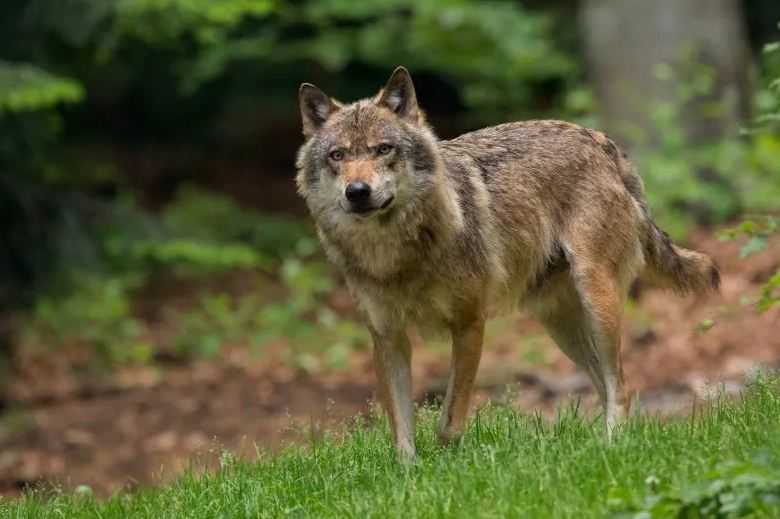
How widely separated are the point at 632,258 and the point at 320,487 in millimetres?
2569

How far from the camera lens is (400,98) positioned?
7.37 meters

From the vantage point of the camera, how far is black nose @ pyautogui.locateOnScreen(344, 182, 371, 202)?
6.82m

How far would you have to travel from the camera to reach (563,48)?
757 inches

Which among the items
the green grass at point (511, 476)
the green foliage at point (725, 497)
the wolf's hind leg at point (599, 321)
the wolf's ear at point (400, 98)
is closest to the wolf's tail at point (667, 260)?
the wolf's hind leg at point (599, 321)

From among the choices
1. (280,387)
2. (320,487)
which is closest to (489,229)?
(320,487)

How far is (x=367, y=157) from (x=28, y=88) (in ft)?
14.9

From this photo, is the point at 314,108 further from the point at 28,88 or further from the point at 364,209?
the point at 28,88

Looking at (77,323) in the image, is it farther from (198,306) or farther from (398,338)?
(398,338)

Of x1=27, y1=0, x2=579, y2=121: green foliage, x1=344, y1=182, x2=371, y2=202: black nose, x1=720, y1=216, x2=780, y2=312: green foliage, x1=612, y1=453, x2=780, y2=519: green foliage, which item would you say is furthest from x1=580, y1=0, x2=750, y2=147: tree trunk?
x1=612, y1=453, x2=780, y2=519: green foliage

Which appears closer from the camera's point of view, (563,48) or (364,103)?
(364,103)

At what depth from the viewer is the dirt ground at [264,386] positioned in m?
12.4

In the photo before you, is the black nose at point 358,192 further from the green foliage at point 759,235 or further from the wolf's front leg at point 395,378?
the green foliage at point 759,235

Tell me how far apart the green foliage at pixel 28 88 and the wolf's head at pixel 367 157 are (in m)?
3.88

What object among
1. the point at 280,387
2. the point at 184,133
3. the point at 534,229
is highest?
the point at 534,229
